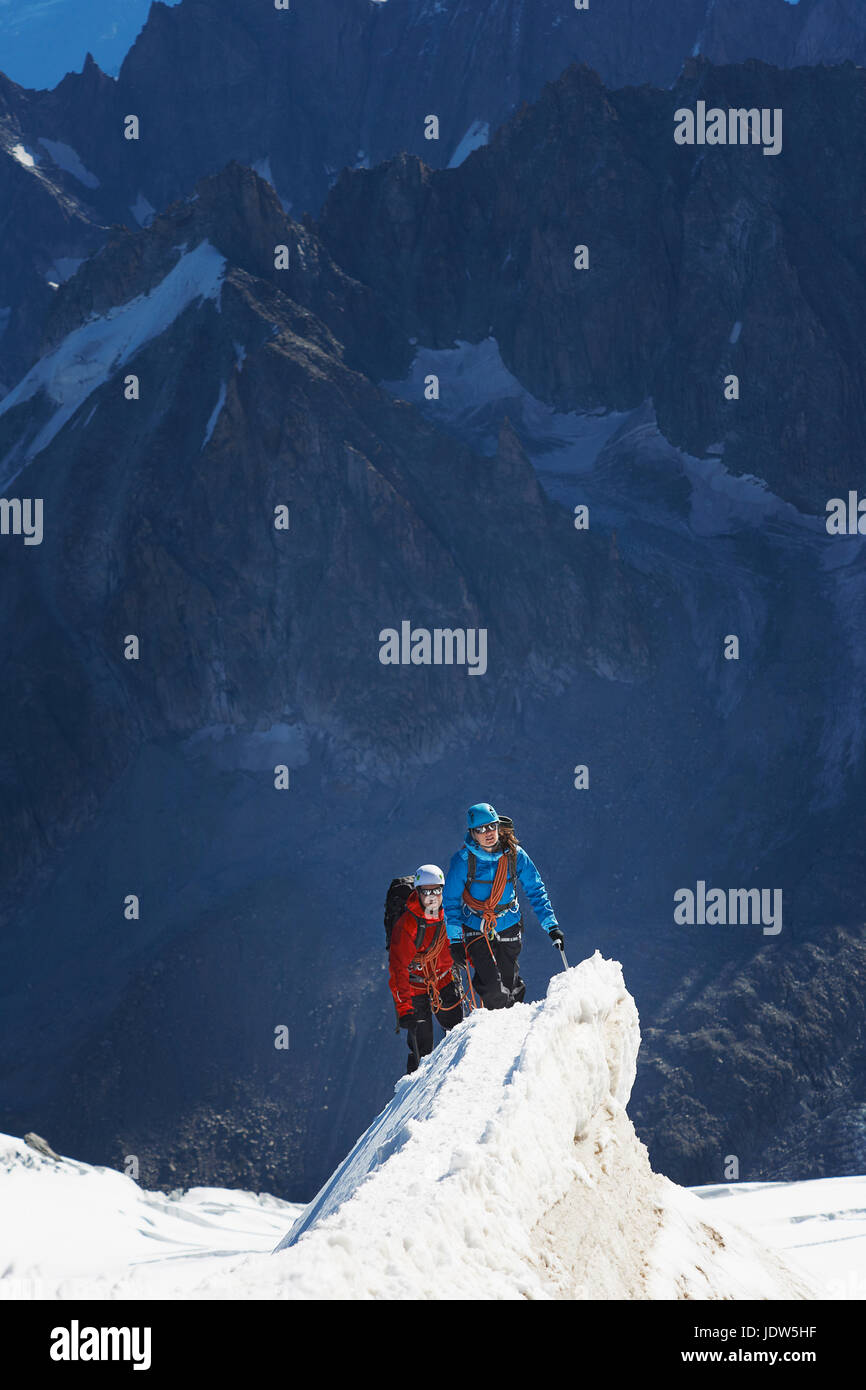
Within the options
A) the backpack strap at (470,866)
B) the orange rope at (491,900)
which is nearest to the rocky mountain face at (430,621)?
the orange rope at (491,900)

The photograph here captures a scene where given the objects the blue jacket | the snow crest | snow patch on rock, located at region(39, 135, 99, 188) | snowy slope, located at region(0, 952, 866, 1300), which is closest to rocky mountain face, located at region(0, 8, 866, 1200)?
the blue jacket

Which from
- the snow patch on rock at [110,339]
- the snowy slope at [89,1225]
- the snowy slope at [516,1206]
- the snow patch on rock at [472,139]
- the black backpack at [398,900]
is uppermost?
the snow patch on rock at [472,139]

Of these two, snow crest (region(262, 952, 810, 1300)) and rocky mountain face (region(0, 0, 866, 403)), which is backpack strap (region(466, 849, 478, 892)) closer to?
snow crest (region(262, 952, 810, 1300))

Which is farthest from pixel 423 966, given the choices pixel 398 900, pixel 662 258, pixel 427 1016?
pixel 662 258

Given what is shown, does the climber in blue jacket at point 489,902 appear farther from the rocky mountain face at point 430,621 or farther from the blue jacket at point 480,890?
the rocky mountain face at point 430,621

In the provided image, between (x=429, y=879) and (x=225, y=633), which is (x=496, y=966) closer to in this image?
(x=429, y=879)
